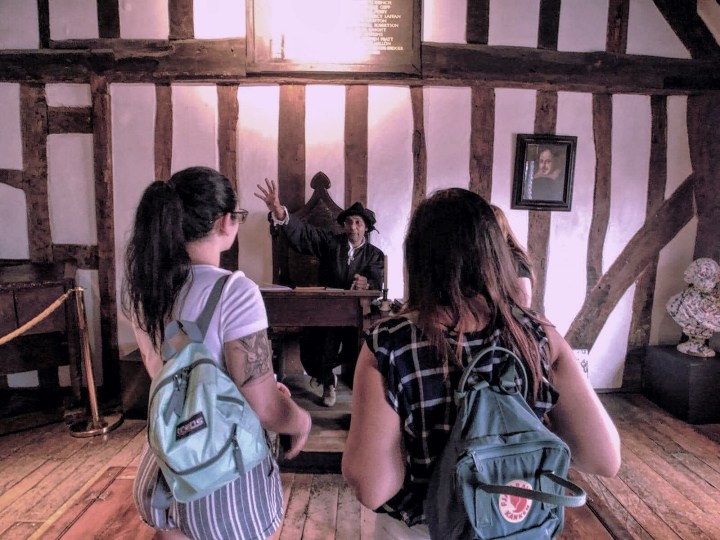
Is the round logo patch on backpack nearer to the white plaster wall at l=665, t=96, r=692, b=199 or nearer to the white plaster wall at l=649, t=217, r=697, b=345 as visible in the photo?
the white plaster wall at l=649, t=217, r=697, b=345

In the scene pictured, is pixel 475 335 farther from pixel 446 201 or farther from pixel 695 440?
pixel 695 440

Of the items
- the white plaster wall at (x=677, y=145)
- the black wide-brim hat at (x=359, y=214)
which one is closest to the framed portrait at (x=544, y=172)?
the white plaster wall at (x=677, y=145)

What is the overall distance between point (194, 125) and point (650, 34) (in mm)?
4274

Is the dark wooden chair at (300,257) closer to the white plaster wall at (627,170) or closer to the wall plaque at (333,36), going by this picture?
the wall plaque at (333,36)

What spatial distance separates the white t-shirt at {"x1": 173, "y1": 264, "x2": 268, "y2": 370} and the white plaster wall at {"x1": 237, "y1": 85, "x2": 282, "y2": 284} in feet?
10.6

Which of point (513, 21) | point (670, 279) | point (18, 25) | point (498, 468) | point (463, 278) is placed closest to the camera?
point (498, 468)

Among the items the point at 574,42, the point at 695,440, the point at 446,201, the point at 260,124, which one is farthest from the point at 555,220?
the point at 446,201

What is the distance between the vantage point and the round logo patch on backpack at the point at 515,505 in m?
0.89

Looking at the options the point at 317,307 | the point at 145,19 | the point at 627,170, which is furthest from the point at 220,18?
the point at 627,170

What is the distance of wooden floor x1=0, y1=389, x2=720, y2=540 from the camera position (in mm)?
2324

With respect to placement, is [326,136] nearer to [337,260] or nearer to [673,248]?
[337,260]

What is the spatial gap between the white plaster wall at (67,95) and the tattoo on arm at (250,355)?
4.07 metres

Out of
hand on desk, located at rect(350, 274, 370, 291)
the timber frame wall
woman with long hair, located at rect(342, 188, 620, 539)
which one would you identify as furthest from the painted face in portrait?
woman with long hair, located at rect(342, 188, 620, 539)

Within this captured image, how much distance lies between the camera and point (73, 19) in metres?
4.14
